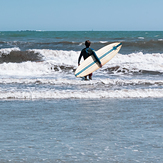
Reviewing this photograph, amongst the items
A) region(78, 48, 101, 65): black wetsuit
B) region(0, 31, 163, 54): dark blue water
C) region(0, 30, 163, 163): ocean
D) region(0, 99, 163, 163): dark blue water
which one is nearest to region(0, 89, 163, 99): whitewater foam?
region(0, 30, 163, 163): ocean

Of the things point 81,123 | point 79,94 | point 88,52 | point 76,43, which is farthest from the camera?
point 76,43

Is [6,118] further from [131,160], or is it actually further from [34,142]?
[131,160]

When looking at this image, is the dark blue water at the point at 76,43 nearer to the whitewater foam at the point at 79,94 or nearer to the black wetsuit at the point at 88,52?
the black wetsuit at the point at 88,52

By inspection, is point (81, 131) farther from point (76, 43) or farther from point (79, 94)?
point (76, 43)

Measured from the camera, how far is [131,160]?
3.48 meters

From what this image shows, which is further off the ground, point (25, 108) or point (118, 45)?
point (118, 45)

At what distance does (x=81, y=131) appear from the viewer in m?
4.68

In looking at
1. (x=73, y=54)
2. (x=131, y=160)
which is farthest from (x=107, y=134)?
(x=73, y=54)

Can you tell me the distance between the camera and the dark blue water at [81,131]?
364 cm

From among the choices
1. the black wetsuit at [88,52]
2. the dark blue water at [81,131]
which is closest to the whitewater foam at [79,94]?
the dark blue water at [81,131]

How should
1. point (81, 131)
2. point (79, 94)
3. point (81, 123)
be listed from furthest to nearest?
point (79, 94), point (81, 123), point (81, 131)

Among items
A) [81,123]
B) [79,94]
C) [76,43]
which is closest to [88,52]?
[79,94]

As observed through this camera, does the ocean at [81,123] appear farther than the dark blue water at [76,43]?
No

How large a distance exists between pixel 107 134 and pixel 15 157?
1507mm
